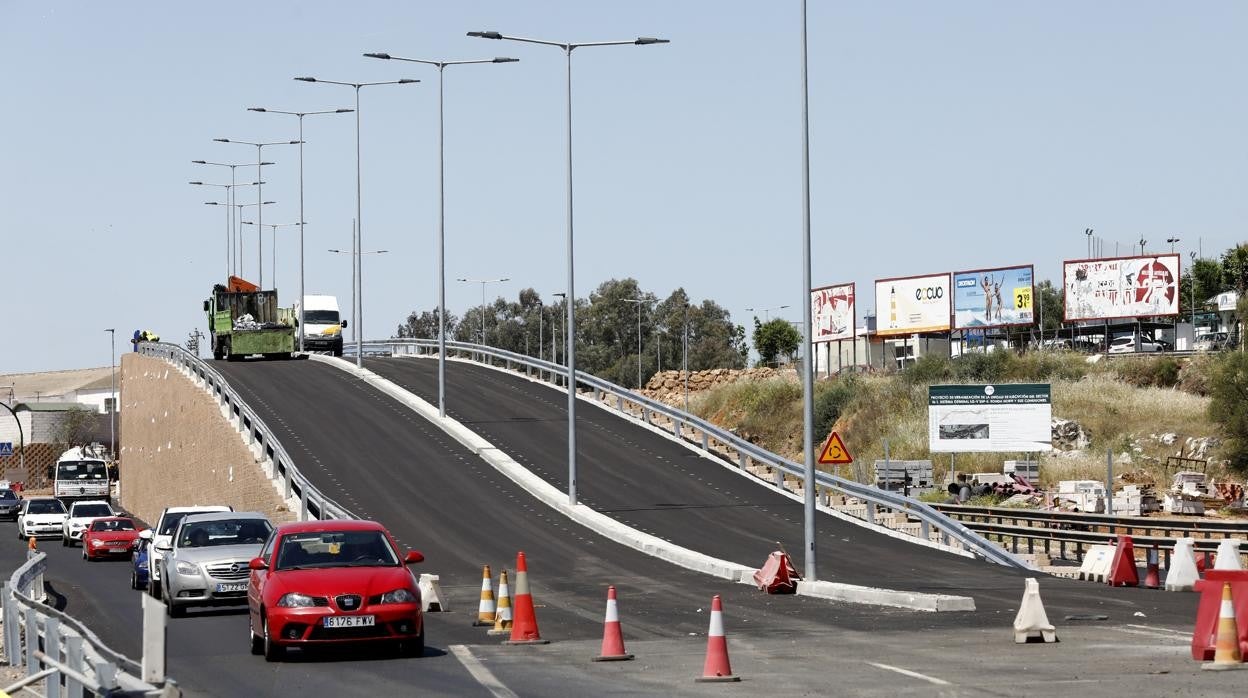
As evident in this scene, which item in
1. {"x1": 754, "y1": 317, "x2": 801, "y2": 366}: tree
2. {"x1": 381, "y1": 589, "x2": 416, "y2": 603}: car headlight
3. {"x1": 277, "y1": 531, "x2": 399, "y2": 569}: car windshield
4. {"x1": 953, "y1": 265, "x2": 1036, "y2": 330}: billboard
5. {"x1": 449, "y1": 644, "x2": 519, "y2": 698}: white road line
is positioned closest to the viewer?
{"x1": 449, "y1": 644, "x2": 519, "y2": 698}: white road line

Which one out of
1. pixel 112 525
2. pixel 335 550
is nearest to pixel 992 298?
pixel 112 525

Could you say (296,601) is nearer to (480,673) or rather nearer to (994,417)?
(480,673)

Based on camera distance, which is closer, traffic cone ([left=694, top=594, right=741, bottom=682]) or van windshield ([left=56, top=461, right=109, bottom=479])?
traffic cone ([left=694, top=594, right=741, bottom=682])

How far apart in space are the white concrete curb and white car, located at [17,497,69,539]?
1110 cm

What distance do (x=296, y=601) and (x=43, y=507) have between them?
1778 inches

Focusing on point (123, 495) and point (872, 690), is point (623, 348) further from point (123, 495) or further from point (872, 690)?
point (872, 690)

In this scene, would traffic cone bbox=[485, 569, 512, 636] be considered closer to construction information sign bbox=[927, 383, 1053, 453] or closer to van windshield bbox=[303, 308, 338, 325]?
construction information sign bbox=[927, 383, 1053, 453]

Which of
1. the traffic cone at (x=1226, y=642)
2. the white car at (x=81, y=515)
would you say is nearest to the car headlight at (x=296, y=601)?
the traffic cone at (x=1226, y=642)

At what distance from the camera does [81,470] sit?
8325 cm

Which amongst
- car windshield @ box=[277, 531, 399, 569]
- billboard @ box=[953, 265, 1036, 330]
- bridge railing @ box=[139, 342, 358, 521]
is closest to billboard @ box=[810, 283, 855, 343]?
billboard @ box=[953, 265, 1036, 330]

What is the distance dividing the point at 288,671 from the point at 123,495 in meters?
76.8

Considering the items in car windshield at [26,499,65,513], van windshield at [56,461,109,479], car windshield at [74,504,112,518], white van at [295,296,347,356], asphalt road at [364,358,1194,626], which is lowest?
van windshield at [56,461,109,479]

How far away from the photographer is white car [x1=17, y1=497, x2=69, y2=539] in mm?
58656

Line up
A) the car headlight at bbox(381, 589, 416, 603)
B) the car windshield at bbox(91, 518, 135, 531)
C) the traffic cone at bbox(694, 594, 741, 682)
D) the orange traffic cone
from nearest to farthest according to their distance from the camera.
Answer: the traffic cone at bbox(694, 594, 741, 682) → the car headlight at bbox(381, 589, 416, 603) → the orange traffic cone → the car windshield at bbox(91, 518, 135, 531)
